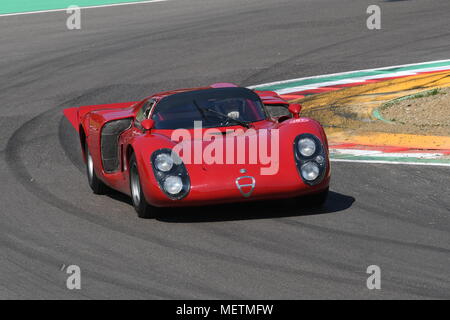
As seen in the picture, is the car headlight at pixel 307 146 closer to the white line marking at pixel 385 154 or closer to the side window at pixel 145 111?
the side window at pixel 145 111

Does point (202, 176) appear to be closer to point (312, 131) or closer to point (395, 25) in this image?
point (312, 131)

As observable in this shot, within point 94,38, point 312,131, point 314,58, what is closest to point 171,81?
point 314,58

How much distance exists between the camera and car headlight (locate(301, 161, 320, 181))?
8.59 metres

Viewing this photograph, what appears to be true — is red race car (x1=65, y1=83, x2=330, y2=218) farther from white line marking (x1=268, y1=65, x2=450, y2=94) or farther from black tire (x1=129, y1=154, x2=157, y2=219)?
white line marking (x1=268, y1=65, x2=450, y2=94)

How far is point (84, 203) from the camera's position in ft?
31.8

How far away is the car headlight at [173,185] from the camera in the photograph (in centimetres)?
846

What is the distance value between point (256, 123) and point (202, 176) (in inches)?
45.8

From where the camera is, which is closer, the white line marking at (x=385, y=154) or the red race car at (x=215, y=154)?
the red race car at (x=215, y=154)
